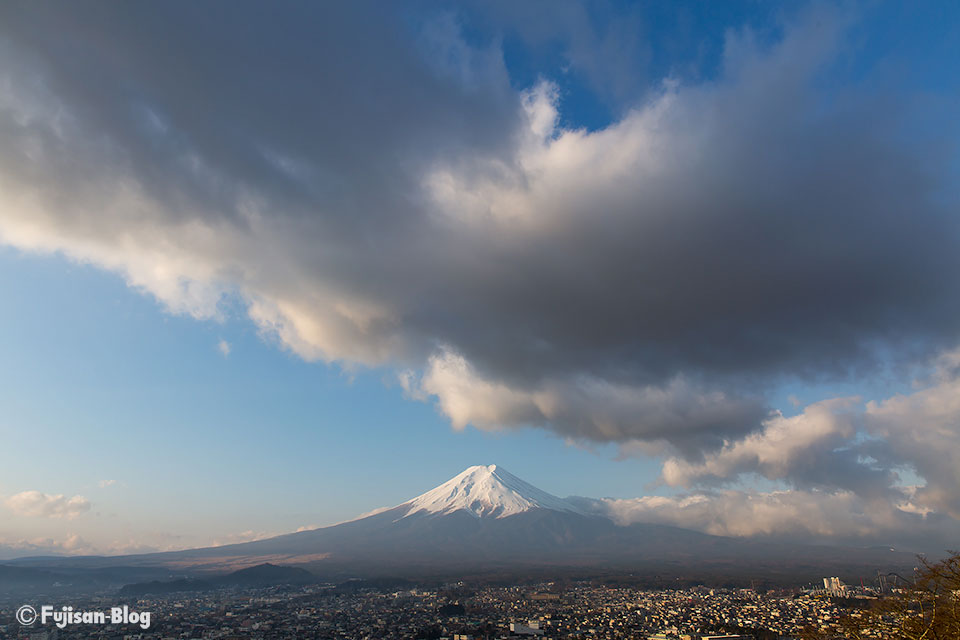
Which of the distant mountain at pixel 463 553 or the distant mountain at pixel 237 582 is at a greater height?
the distant mountain at pixel 237 582

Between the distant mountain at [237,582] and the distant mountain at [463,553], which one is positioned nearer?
the distant mountain at [237,582]

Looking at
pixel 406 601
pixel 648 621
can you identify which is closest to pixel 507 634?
pixel 648 621

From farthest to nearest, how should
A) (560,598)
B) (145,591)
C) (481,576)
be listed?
(481,576), (145,591), (560,598)

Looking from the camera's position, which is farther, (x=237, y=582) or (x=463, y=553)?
(x=463, y=553)

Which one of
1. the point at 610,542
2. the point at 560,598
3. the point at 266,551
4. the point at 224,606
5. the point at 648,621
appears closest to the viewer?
the point at 648,621

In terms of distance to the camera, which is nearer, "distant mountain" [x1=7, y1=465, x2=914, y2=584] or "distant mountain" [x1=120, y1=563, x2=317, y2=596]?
"distant mountain" [x1=120, y1=563, x2=317, y2=596]

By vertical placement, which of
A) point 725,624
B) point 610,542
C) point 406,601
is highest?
point 725,624

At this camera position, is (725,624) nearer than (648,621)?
Yes

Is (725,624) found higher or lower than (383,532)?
higher

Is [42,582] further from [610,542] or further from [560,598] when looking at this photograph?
[610,542]

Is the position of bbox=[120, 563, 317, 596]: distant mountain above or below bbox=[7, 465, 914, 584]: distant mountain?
above
